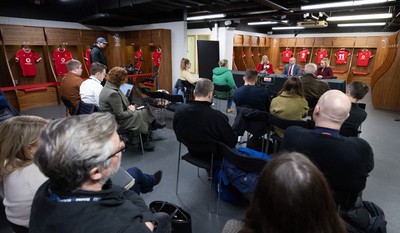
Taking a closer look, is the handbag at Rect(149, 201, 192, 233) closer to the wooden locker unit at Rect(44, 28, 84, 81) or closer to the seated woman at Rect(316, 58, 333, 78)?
the seated woman at Rect(316, 58, 333, 78)

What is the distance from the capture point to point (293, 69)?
21.5 ft

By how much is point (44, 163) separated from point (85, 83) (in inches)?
106

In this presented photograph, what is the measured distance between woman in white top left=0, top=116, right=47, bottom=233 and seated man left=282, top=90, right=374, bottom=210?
1615mm

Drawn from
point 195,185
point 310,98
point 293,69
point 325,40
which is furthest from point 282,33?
point 195,185

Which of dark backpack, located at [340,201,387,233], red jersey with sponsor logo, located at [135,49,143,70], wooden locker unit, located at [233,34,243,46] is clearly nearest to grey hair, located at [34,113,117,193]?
dark backpack, located at [340,201,387,233]

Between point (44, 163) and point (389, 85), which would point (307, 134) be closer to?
point (44, 163)

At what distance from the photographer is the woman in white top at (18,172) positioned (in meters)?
1.18

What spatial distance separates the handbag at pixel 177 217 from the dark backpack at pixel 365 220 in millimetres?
1008

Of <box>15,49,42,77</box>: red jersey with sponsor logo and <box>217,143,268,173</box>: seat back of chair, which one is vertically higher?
<box>15,49,42,77</box>: red jersey with sponsor logo

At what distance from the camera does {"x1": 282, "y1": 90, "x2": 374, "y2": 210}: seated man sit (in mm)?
1399

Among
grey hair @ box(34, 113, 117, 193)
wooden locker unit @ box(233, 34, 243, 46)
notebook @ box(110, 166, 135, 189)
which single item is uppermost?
wooden locker unit @ box(233, 34, 243, 46)

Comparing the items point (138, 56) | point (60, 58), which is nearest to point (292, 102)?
point (138, 56)

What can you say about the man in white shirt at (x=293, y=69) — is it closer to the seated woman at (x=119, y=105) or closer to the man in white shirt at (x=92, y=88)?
the seated woman at (x=119, y=105)

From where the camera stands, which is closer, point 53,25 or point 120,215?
point 120,215
